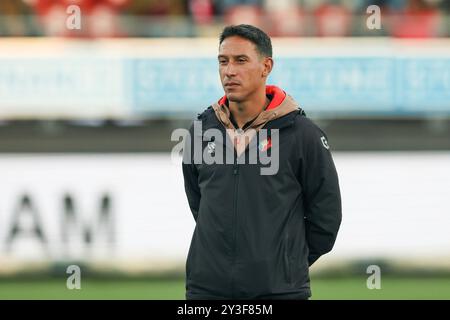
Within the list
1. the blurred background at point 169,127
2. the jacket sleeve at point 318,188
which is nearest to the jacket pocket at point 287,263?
the jacket sleeve at point 318,188

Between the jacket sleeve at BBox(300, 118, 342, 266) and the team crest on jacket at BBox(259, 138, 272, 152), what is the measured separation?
0.11 metres

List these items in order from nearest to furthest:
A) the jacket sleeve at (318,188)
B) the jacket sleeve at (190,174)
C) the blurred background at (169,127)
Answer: the jacket sleeve at (318,188)
the jacket sleeve at (190,174)
the blurred background at (169,127)

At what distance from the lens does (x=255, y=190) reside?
394 centimetres

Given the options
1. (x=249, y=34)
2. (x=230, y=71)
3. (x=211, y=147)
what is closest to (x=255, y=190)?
(x=211, y=147)

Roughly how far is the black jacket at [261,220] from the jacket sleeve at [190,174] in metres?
0.12

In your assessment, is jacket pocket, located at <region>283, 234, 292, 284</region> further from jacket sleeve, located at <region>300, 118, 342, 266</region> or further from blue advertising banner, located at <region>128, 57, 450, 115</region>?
blue advertising banner, located at <region>128, 57, 450, 115</region>

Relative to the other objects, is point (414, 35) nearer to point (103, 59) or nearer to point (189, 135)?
point (103, 59)

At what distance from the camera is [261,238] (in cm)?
393

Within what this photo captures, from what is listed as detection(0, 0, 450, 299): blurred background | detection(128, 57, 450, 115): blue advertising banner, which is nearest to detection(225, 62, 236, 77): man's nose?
detection(0, 0, 450, 299): blurred background

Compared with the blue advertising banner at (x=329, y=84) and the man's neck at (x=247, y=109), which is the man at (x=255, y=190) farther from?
the blue advertising banner at (x=329, y=84)

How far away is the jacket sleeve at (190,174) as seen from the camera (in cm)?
421

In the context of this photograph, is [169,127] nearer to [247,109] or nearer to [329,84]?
[329,84]
